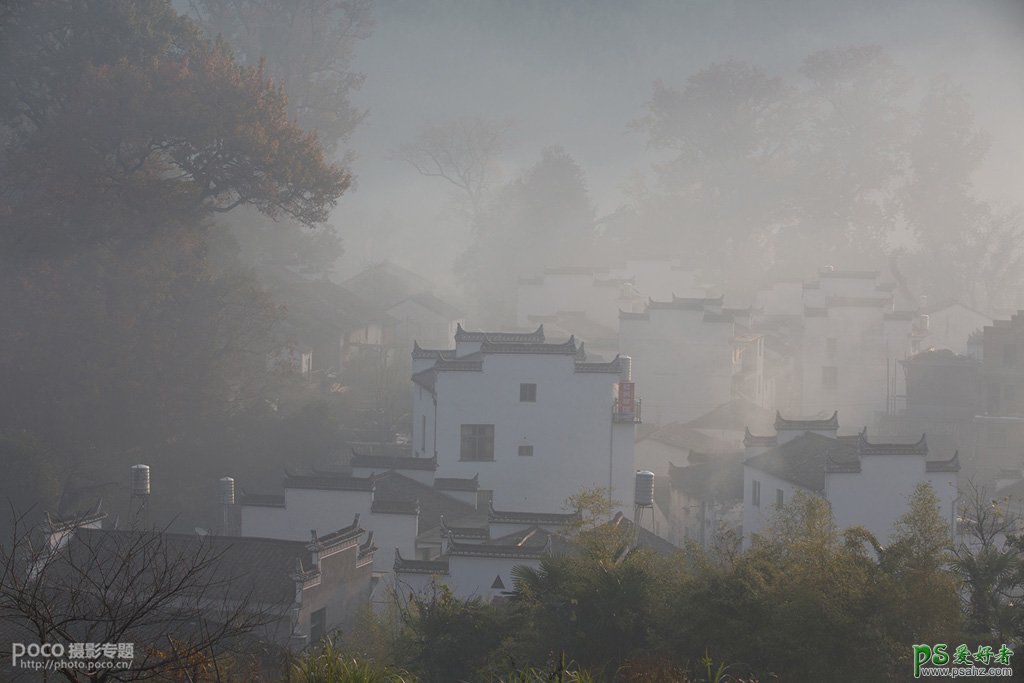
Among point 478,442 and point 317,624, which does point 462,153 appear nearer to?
point 478,442

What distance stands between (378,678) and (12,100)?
2974cm

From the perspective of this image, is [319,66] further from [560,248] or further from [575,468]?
[575,468]

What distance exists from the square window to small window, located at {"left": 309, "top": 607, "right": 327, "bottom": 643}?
10361mm

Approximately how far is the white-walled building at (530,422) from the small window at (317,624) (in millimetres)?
9936

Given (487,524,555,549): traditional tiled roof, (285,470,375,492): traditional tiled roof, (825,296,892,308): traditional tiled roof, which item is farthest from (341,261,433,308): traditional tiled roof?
(487,524,555,549): traditional tiled roof

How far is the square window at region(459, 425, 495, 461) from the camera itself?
28.8 metres

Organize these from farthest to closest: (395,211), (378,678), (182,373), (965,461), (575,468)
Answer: (395,211) < (965,461) < (182,373) < (575,468) < (378,678)

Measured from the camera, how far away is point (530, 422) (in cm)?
2867

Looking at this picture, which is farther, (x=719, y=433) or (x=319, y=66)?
(x=319, y=66)

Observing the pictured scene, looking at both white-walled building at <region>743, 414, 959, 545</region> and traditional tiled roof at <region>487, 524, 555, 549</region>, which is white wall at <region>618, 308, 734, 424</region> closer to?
white-walled building at <region>743, 414, 959, 545</region>

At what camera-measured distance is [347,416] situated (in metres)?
39.8

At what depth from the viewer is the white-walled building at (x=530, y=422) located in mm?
28547

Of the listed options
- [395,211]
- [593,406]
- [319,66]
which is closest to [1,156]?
[593,406]

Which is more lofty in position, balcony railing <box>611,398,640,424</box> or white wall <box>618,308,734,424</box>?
white wall <box>618,308,734,424</box>
